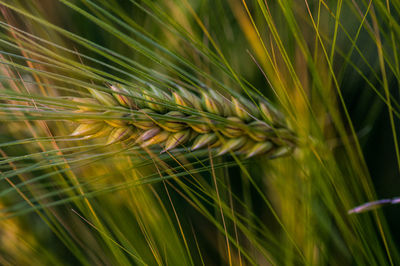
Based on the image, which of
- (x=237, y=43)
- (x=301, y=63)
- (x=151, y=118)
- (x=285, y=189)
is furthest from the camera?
(x=237, y=43)

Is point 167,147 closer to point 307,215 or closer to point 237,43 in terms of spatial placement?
point 307,215

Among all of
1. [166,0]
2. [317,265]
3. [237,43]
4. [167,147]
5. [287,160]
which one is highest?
[166,0]

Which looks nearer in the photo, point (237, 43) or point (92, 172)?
point (92, 172)

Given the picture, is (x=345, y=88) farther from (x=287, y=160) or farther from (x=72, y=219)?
(x=72, y=219)

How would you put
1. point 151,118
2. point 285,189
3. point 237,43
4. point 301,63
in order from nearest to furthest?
point 151,118 < point 285,189 < point 301,63 < point 237,43

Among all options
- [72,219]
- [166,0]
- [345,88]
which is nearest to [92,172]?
[72,219]

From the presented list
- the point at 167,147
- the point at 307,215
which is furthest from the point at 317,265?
the point at 167,147

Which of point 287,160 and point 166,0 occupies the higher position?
point 166,0
